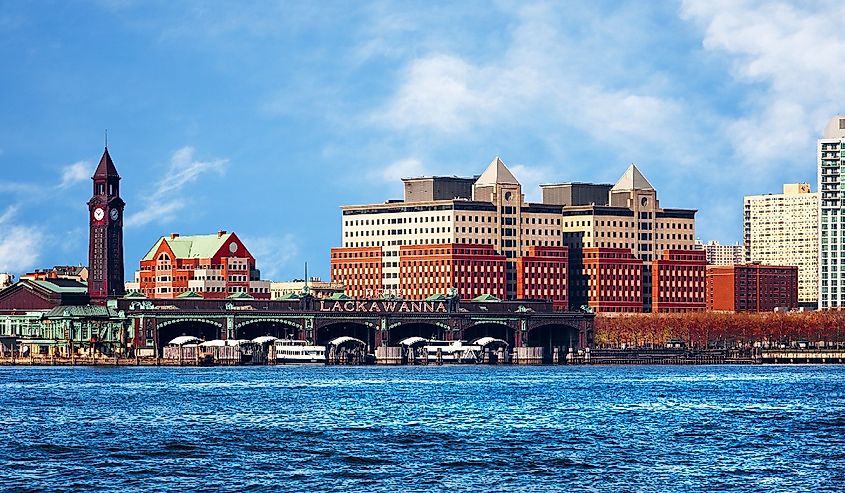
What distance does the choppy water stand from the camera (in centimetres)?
10012

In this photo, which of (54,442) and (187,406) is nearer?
(54,442)

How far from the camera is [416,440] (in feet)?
397

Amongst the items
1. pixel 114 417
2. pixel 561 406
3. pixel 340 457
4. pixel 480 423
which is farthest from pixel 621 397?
pixel 340 457

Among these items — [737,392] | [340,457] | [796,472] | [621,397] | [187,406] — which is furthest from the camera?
[737,392]

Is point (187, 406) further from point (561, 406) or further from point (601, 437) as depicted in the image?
point (601, 437)

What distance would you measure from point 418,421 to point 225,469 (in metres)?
34.0

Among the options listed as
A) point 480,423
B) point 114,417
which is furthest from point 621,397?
point 114,417

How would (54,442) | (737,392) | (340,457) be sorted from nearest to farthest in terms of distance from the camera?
(340,457)
(54,442)
(737,392)

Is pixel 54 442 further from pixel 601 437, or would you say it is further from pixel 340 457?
pixel 601 437

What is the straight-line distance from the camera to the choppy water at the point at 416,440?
10012cm

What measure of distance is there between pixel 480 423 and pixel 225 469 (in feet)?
111

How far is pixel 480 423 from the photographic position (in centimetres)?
13512

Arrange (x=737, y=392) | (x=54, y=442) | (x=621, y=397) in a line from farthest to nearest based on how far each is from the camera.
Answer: (x=737, y=392) < (x=621, y=397) < (x=54, y=442)

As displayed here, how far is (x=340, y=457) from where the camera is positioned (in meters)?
111
